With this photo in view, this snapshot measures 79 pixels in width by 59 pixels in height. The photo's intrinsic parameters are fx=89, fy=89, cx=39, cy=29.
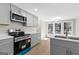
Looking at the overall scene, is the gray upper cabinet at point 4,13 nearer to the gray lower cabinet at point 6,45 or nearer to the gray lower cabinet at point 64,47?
the gray lower cabinet at point 6,45

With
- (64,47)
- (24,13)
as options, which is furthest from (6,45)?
(24,13)

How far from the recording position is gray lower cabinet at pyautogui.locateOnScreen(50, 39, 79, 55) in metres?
2.27

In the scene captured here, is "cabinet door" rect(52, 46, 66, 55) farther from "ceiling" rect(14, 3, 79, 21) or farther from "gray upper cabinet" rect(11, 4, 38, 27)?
"gray upper cabinet" rect(11, 4, 38, 27)

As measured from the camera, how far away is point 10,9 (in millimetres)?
3643

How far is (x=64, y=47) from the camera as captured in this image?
8.32 feet

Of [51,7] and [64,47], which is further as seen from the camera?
[51,7]

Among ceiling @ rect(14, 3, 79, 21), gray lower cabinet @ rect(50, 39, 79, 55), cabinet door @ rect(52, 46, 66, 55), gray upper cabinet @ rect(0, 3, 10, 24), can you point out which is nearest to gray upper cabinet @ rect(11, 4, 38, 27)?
ceiling @ rect(14, 3, 79, 21)

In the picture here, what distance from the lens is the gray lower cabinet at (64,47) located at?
89.2 inches

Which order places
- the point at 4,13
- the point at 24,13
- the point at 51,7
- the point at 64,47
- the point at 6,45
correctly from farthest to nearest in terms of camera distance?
the point at 24,13 → the point at 51,7 → the point at 4,13 → the point at 6,45 → the point at 64,47

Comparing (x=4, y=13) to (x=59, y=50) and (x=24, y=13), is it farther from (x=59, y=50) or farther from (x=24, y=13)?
(x=59, y=50)

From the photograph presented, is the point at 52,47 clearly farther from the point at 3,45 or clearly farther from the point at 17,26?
the point at 17,26

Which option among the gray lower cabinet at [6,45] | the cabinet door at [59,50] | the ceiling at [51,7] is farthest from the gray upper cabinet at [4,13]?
the cabinet door at [59,50]
